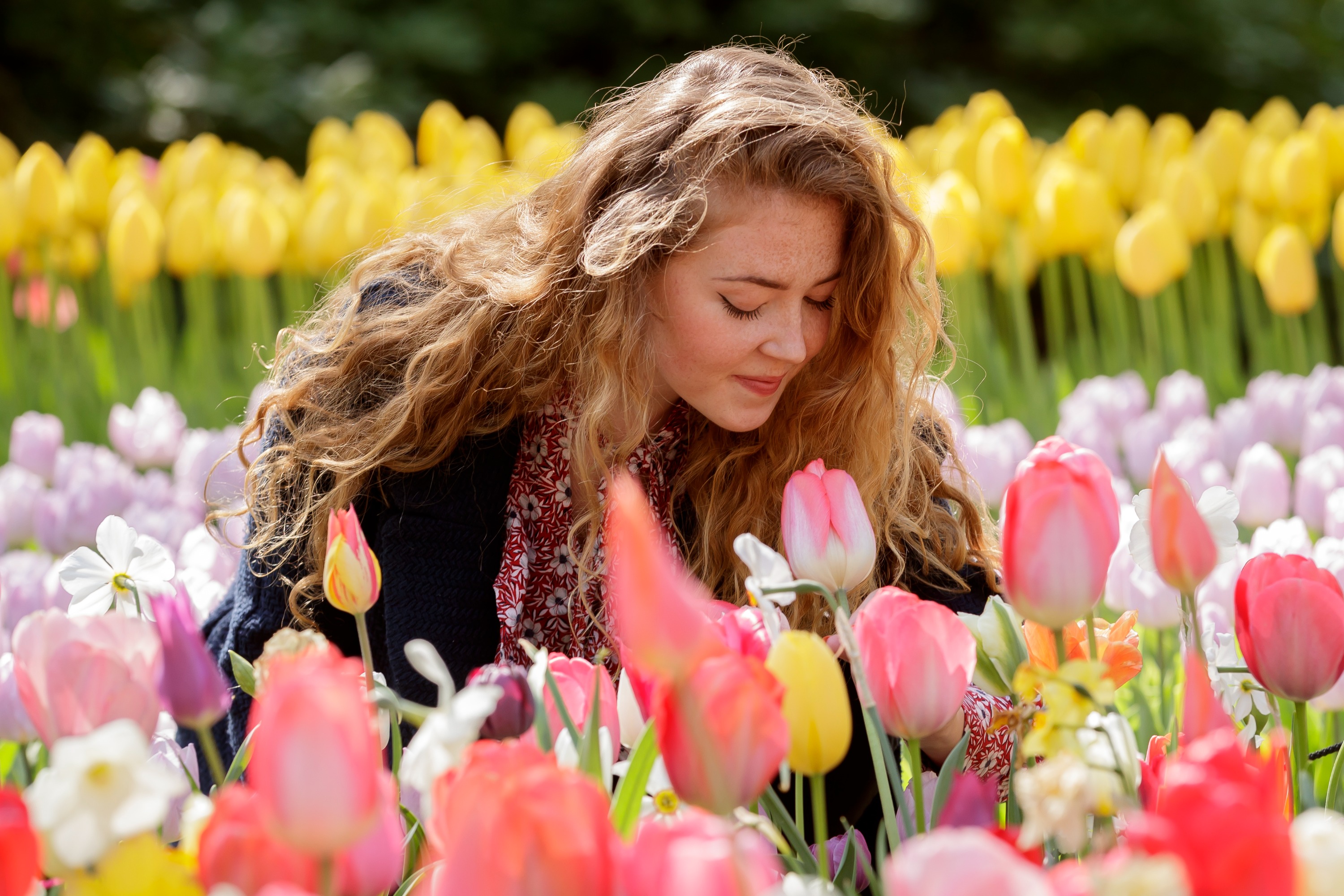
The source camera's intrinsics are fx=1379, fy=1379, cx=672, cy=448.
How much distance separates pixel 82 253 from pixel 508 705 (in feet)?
12.3

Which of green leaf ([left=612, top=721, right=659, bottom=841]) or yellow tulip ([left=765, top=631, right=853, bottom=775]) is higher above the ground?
yellow tulip ([left=765, top=631, right=853, bottom=775])

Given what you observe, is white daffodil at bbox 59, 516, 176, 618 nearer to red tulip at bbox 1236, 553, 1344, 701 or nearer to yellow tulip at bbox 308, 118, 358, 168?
red tulip at bbox 1236, 553, 1344, 701

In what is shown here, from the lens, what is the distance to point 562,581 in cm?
174

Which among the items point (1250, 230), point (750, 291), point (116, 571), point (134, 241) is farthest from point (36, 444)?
point (1250, 230)

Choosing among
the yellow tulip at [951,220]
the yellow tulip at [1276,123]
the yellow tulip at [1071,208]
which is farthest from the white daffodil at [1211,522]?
the yellow tulip at [1276,123]

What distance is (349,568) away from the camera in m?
0.90

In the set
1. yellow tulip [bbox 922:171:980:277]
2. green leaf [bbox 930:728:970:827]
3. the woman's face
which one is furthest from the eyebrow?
yellow tulip [bbox 922:171:980:277]

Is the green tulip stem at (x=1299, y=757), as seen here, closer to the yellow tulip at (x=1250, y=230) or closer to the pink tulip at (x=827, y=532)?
the pink tulip at (x=827, y=532)

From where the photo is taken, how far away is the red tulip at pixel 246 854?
1.86 feet

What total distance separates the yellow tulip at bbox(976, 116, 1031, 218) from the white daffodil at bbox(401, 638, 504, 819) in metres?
3.05

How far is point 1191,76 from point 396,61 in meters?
3.87

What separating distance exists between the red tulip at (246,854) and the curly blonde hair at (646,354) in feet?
3.18

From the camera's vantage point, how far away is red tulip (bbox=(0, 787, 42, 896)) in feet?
1.87

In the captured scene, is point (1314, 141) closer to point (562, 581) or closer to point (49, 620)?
point (562, 581)
